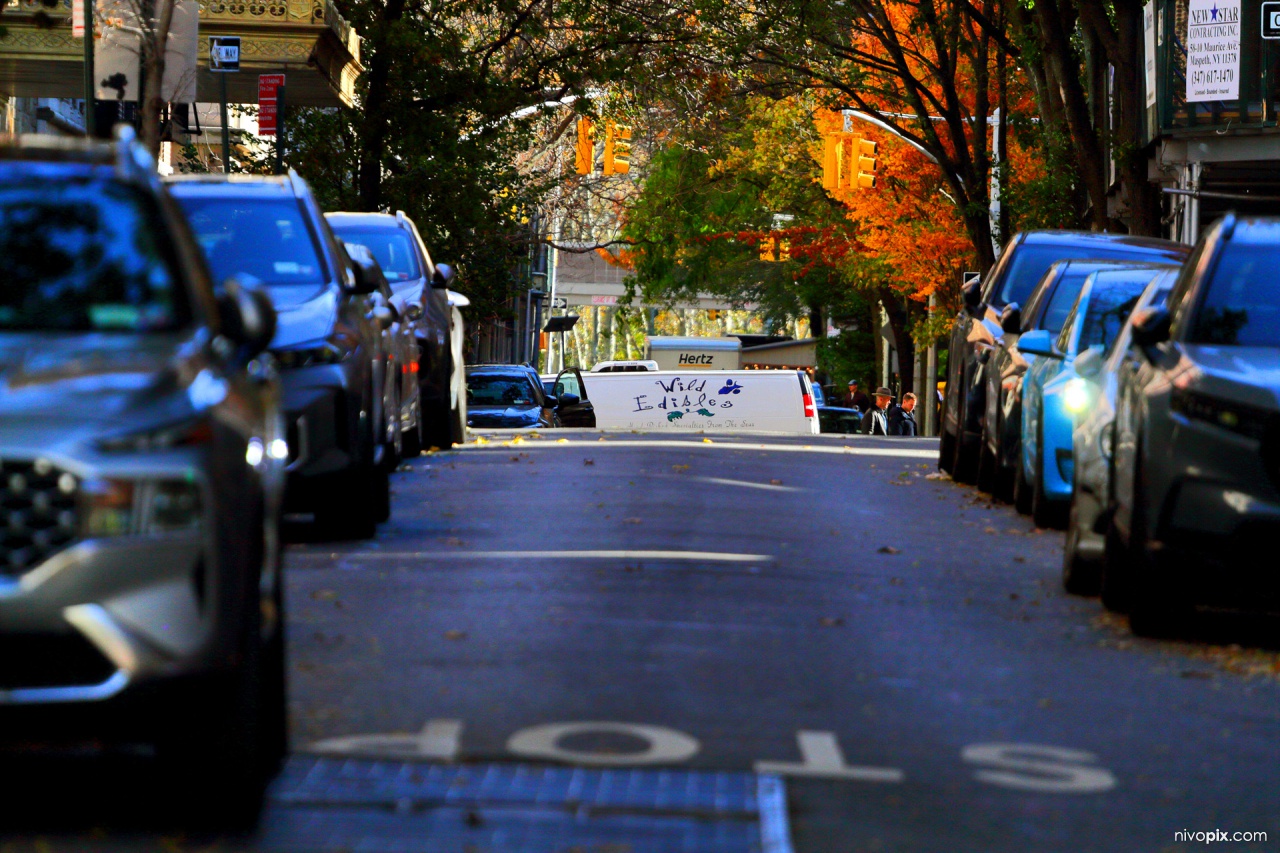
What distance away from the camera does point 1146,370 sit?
10.5 meters

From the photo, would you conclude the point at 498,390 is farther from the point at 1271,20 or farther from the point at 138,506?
the point at 138,506

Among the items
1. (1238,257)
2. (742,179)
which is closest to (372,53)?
(742,179)

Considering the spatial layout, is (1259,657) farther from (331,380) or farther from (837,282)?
(837,282)

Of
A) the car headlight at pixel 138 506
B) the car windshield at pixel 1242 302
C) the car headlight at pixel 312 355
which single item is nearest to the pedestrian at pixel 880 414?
the car headlight at pixel 312 355

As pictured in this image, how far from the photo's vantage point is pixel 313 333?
12.4 m

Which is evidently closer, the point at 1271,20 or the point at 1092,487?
the point at 1092,487

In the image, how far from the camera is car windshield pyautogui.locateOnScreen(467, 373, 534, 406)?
97.9 ft

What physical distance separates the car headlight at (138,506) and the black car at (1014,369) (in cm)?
1078

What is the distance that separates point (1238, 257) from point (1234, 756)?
12.3 feet

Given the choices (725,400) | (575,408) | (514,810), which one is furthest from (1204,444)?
(725,400)

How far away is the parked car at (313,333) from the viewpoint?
479 inches

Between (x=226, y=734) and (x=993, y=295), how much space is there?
1353 cm

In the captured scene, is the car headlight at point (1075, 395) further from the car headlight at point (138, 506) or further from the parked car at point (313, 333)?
the car headlight at point (138, 506)

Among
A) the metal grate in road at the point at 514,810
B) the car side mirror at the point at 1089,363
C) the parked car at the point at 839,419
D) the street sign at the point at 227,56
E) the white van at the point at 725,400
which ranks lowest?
the parked car at the point at 839,419
